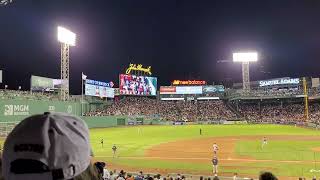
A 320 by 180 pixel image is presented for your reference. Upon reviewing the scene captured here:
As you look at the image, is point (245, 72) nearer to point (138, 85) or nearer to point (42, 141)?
point (138, 85)

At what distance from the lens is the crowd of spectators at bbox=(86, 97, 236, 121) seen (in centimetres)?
9512

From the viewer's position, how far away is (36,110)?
5522cm

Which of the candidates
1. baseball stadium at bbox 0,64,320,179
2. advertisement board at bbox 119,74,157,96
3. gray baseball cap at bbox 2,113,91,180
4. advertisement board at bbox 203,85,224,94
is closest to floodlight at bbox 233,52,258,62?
baseball stadium at bbox 0,64,320,179

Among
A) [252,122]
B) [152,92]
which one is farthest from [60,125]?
[152,92]

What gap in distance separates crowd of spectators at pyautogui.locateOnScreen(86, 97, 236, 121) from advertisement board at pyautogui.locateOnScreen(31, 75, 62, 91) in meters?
14.2

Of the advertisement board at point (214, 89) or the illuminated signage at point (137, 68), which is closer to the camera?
the illuminated signage at point (137, 68)

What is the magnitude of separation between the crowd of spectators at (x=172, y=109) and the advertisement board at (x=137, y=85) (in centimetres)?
307

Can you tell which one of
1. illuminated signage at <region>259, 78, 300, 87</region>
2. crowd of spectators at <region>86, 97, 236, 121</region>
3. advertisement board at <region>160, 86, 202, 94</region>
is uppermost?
illuminated signage at <region>259, 78, 300, 87</region>

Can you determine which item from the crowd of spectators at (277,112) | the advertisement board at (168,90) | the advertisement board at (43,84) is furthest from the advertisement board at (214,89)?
the advertisement board at (43,84)

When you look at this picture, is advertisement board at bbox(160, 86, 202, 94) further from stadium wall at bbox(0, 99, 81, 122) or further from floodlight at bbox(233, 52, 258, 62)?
stadium wall at bbox(0, 99, 81, 122)

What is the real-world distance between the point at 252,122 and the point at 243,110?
12.2m

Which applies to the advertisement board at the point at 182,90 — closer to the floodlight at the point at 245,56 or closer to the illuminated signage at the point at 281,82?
the illuminated signage at the point at 281,82

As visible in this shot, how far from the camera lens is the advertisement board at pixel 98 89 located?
83.0 meters

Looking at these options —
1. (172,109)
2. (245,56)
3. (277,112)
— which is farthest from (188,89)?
(277,112)
